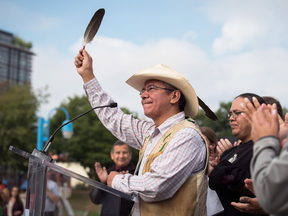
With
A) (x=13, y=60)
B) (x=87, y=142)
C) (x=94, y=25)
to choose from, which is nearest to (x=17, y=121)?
(x=87, y=142)

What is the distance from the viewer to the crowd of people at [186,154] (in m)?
1.50

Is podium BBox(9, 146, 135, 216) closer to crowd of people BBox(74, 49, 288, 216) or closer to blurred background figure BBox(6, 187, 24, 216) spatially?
crowd of people BBox(74, 49, 288, 216)

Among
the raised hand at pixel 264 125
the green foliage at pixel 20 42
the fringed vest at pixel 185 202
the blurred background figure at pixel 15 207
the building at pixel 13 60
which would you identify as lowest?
the blurred background figure at pixel 15 207

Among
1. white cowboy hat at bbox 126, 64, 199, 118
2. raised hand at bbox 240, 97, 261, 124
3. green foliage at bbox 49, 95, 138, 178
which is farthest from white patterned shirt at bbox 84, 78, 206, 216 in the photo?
green foliage at bbox 49, 95, 138, 178

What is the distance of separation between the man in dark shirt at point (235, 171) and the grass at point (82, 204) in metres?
1.11

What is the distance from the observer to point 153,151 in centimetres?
268

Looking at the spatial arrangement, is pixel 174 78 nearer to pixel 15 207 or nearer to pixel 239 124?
pixel 239 124

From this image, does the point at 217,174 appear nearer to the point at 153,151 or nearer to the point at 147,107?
the point at 153,151

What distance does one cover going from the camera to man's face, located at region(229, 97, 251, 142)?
287 cm

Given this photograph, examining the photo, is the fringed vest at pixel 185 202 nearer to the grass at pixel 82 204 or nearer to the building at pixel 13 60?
the grass at pixel 82 204

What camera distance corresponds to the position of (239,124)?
9.57 ft

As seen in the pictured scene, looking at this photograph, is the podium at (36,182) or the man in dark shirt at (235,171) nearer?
the podium at (36,182)

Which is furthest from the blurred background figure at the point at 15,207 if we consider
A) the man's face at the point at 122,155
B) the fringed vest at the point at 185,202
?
the fringed vest at the point at 185,202

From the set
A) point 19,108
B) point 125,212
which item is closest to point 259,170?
point 125,212
